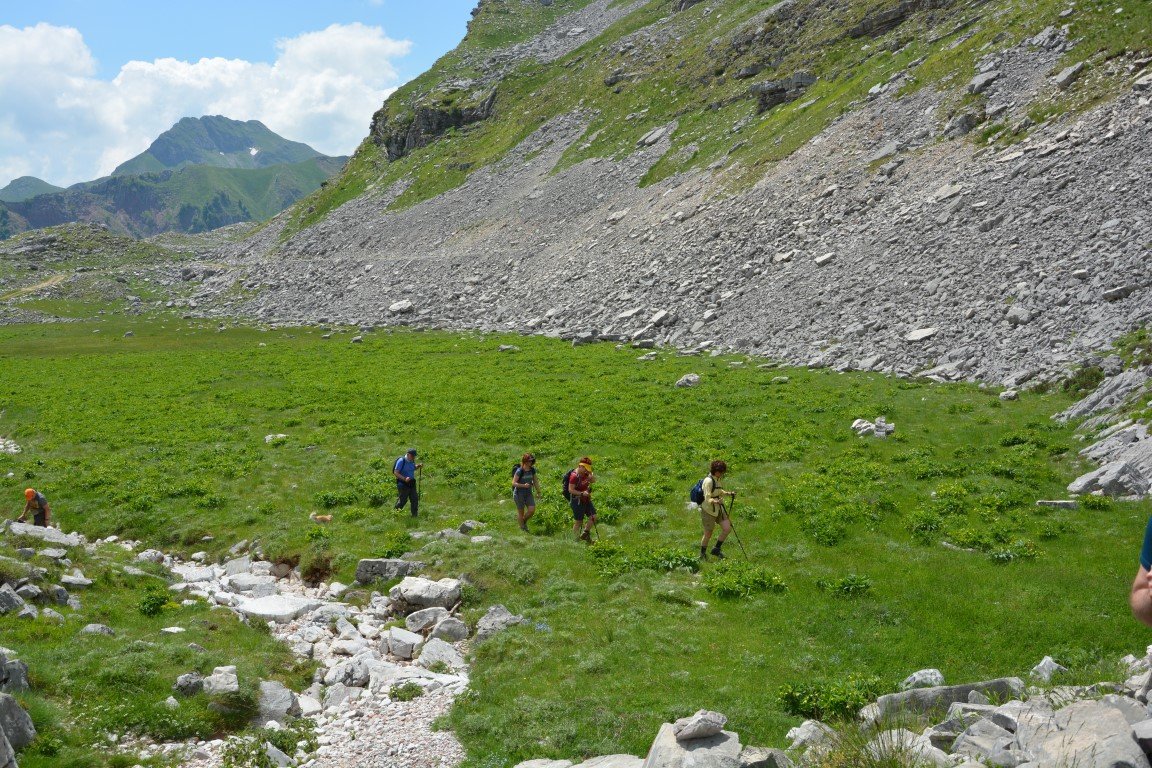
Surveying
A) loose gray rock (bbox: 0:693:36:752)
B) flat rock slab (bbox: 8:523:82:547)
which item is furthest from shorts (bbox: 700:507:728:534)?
flat rock slab (bbox: 8:523:82:547)

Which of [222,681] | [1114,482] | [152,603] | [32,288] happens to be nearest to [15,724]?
[222,681]

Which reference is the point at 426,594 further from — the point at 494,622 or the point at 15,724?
the point at 15,724

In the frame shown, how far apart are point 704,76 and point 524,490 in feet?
287

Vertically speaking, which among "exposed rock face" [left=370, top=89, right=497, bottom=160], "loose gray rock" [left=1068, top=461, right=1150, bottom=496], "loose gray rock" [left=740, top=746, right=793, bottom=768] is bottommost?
"loose gray rock" [left=1068, top=461, right=1150, bottom=496]

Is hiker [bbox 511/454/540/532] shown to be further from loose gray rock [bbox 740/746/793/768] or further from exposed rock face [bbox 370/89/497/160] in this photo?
exposed rock face [bbox 370/89/497/160]

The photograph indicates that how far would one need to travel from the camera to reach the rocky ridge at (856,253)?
32156mm

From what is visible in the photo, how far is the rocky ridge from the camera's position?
32.2m

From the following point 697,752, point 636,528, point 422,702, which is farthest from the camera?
point 636,528

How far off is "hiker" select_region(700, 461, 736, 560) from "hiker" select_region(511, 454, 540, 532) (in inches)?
213

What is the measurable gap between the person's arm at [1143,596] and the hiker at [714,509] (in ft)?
38.3

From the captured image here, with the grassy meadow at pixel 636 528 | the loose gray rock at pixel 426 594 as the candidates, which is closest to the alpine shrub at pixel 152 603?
the grassy meadow at pixel 636 528

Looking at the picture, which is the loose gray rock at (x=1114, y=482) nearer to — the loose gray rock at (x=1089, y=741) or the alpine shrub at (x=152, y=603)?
the loose gray rock at (x=1089, y=741)

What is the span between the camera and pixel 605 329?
5416cm

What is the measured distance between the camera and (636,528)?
804 inches
